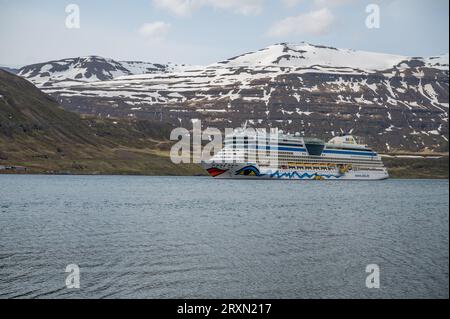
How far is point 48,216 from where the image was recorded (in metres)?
67.8

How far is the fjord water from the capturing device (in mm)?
33469

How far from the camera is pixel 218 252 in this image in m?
45.1

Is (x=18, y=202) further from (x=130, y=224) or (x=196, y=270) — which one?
(x=196, y=270)

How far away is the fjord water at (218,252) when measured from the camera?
33469mm
